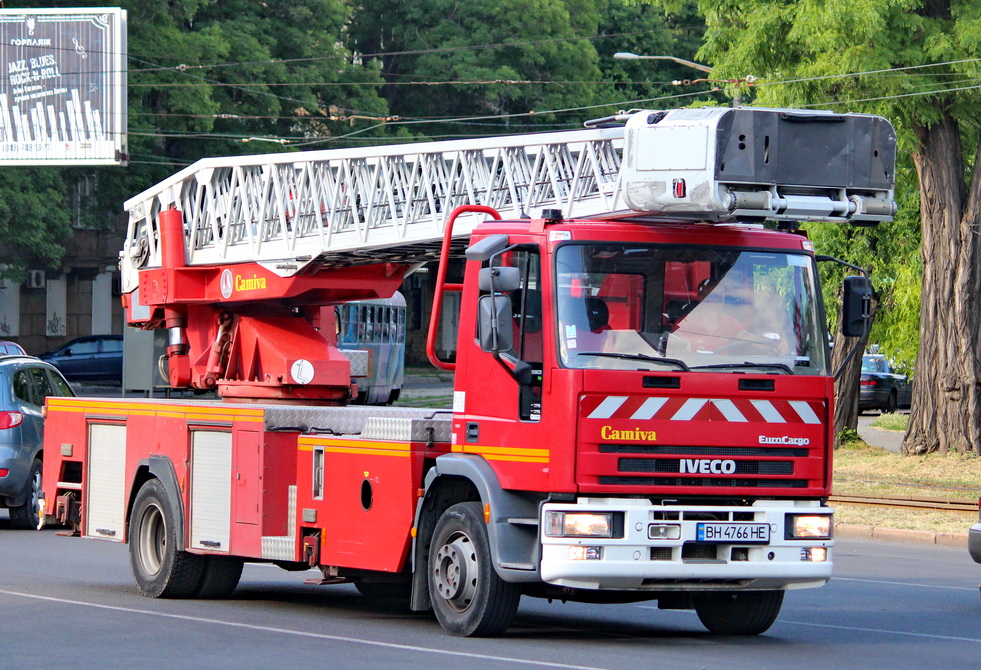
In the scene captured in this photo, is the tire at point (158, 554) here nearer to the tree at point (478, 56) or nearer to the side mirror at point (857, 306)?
the side mirror at point (857, 306)

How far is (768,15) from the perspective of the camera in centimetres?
2608

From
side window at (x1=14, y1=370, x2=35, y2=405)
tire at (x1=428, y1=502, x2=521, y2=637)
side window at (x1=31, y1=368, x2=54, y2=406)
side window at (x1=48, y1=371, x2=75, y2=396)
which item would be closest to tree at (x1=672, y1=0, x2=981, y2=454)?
side window at (x1=48, y1=371, x2=75, y2=396)

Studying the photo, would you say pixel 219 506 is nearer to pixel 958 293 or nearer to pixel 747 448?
pixel 747 448

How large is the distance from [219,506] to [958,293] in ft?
55.9

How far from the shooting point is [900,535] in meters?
19.1

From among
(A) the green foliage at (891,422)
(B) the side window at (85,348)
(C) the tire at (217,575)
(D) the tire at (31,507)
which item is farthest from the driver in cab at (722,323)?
(B) the side window at (85,348)

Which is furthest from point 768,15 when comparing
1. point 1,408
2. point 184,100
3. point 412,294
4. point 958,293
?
point 412,294

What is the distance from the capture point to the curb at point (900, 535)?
18.6 meters

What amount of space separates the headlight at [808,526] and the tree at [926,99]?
51.5 ft

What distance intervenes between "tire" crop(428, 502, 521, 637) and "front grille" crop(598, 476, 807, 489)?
0.98m

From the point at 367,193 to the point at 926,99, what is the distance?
13057mm

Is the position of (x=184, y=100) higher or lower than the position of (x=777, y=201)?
higher

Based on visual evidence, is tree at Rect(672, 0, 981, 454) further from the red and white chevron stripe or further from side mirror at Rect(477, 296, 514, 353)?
side mirror at Rect(477, 296, 514, 353)

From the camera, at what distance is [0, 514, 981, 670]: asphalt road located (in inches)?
370
